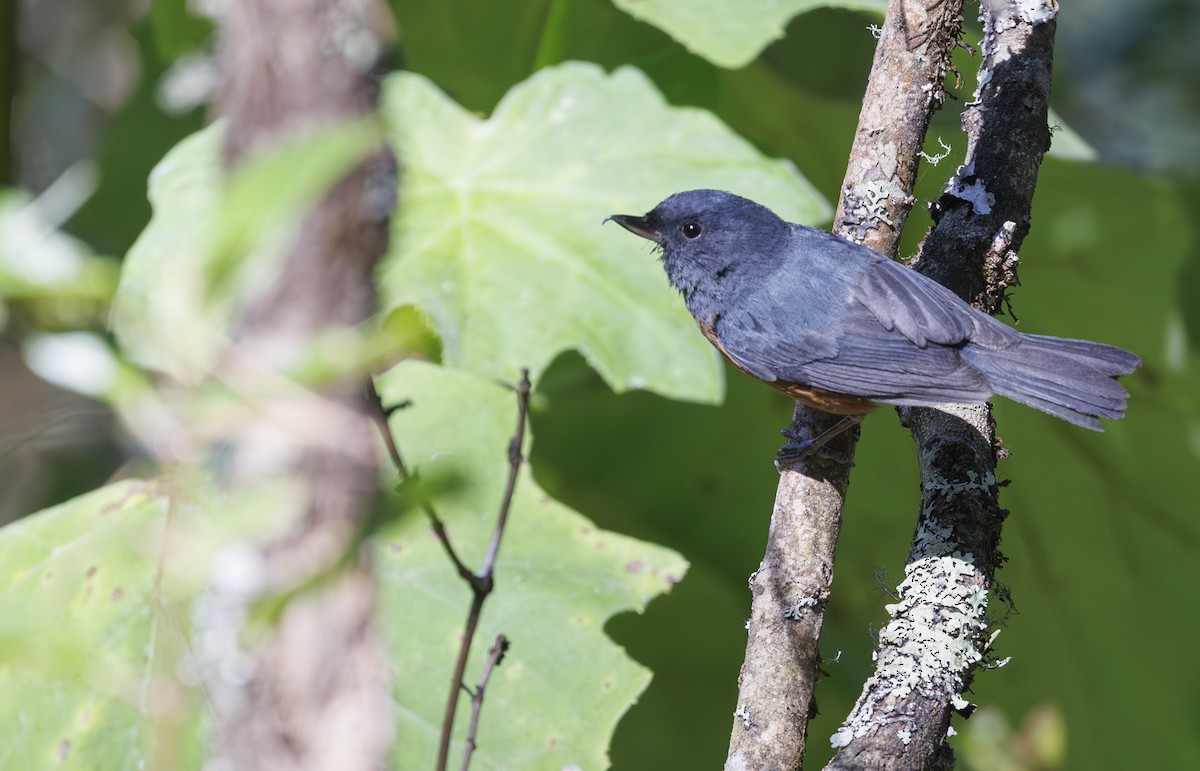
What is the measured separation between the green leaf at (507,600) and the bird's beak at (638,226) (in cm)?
46

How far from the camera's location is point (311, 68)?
1283mm

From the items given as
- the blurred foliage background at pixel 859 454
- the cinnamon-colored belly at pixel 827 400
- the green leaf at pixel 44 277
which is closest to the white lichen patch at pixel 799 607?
the cinnamon-colored belly at pixel 827 400

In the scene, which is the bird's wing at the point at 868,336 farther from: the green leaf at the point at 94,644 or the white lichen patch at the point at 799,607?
the green leaf at the point at 94,644

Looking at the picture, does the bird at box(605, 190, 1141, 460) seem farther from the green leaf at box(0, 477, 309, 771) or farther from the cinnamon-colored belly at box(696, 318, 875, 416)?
the green leaf at box(0, 477, 309, 771)

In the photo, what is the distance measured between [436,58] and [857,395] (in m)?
1.82

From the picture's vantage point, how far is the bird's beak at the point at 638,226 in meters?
2.35

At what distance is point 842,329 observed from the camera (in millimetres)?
2250

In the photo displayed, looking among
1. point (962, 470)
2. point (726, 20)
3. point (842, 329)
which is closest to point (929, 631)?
point (962, 470)

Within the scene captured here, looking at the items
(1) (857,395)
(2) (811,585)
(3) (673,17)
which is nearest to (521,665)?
(2) (811,585)

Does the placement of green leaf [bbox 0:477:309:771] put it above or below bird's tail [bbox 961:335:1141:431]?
below

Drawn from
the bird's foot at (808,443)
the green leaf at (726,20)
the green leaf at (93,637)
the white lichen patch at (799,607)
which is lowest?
the green leaf at (93,637)

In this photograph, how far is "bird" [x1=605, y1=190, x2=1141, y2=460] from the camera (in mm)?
2031

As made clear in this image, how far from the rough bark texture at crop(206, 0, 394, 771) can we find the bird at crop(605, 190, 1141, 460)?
0.99 meters

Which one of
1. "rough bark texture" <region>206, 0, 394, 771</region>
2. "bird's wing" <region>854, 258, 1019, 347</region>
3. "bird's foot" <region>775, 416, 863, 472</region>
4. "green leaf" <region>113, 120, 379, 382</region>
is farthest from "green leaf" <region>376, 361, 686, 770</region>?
"green leaf" <region>113, 120, 379, 382</region>
